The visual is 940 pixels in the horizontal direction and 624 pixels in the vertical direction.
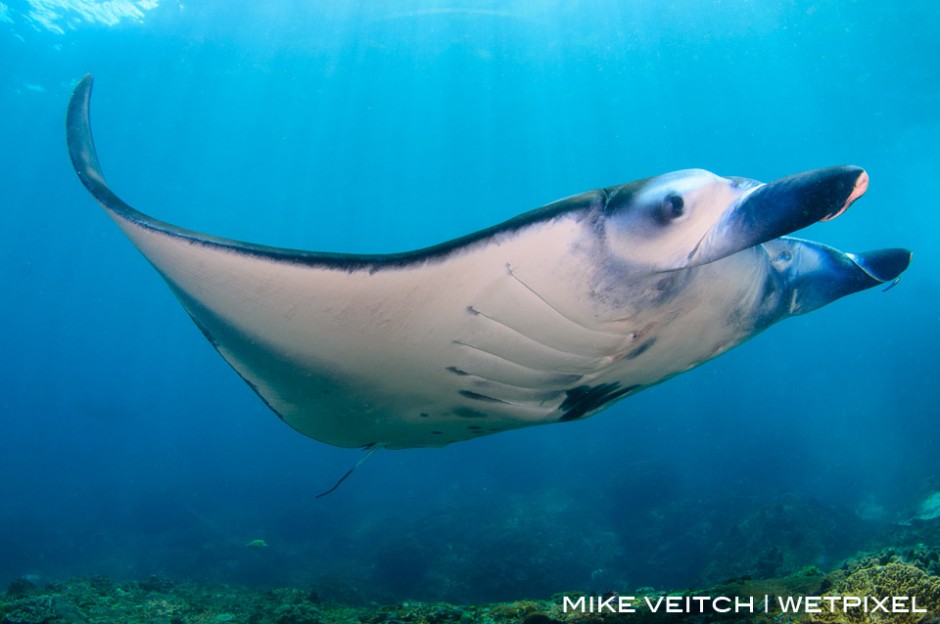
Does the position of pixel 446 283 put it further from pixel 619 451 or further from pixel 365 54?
pixel 365 54

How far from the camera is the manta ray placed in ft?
4.63

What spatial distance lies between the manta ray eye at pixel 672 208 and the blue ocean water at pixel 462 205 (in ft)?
Answer: 32.2

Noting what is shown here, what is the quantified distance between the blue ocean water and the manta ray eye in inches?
386

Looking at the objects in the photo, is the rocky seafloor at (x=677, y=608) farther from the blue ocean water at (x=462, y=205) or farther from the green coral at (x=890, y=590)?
the blue ocean water at (x=462, y=205)

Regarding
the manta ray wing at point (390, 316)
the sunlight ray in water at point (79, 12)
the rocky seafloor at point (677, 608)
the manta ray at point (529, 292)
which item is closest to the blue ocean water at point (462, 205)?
the sunlight ray in water at point (79, 12)

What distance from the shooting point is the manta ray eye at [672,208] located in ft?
4.58

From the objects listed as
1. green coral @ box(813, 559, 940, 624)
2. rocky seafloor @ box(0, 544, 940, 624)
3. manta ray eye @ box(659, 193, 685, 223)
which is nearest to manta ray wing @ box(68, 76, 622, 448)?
manta ray eye @ box(659, 193, 685, 223)

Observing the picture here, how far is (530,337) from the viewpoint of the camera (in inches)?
70.2

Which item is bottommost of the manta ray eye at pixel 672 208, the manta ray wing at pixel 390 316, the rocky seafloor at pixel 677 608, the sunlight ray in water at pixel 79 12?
the rocky seafloor at pixel 677 608

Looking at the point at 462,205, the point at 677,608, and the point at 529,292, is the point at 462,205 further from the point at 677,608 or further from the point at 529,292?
the point at 529,292

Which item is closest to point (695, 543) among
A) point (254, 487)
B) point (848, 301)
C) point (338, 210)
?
point (254, 487)

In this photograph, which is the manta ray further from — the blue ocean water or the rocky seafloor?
the blue ocean water

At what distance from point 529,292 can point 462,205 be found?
37.4m

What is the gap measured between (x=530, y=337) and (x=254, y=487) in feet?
94.9
